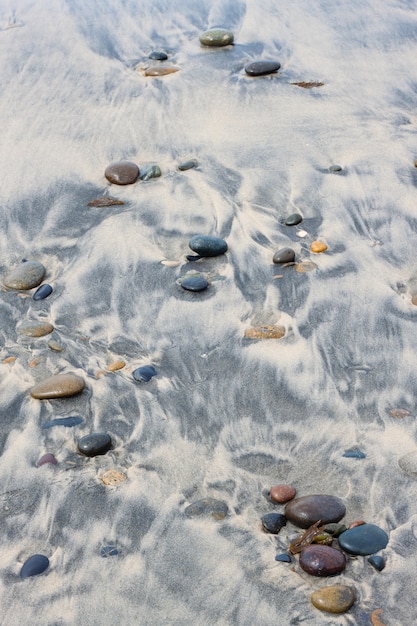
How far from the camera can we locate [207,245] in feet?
11.1

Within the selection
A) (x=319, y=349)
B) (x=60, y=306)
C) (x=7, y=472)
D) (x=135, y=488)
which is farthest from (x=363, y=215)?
(x=7, y=472)

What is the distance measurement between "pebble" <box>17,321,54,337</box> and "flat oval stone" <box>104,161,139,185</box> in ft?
3.91

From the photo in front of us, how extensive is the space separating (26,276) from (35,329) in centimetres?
38

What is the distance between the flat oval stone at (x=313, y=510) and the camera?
7.28 feet

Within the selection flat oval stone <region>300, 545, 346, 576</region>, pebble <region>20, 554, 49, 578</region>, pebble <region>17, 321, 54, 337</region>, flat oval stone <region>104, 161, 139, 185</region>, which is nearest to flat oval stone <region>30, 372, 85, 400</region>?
pebble <region>17, 321, 54, 337</region>

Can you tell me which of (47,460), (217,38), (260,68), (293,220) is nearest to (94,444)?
(47,460)

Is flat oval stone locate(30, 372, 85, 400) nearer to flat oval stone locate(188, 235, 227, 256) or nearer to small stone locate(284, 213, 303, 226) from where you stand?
flat oval stone locate(188, 235, 227, 256)

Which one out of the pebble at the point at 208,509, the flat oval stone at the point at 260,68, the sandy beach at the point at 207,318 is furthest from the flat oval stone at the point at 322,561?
the flat oval stone at the point at 260,68

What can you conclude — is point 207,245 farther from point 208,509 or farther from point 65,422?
point 208,509

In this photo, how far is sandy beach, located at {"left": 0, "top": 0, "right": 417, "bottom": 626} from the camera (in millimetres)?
2137

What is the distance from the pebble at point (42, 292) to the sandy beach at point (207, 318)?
0.11 feet

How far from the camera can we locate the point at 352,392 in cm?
274

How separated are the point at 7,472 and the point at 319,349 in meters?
1.36

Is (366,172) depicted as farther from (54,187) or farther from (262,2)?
(262,2)
